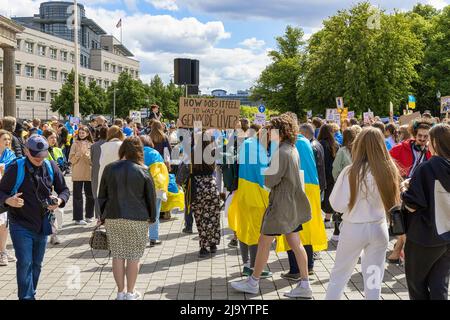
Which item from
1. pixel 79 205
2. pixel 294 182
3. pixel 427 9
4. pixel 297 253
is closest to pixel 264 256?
pixel 297 253

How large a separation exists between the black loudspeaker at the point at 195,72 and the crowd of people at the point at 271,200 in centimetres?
327

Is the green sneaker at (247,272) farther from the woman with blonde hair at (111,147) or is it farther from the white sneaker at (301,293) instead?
the woman with blonde hair at (111,147)

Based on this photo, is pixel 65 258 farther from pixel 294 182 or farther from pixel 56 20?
pixel 56 20

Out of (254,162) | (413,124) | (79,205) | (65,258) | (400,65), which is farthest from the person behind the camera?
(400,65)

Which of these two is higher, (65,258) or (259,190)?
(259,190)

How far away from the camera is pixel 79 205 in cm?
1129

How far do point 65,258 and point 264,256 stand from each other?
350 centimetres

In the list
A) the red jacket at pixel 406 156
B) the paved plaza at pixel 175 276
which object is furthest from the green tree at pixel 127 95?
the red jacket at pixel 406 156

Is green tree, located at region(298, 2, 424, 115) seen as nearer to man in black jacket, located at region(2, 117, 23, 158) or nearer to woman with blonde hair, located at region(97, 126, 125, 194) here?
woman with blonde hair, located at region(97, 126, 125, 194)

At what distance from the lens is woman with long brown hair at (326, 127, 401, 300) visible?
4848 millimetres

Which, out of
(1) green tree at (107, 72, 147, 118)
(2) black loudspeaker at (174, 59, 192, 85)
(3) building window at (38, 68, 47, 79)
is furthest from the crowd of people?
(3) building window at (38, 68, 47, 79)

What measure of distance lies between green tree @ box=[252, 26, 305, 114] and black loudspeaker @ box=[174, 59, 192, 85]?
187ft

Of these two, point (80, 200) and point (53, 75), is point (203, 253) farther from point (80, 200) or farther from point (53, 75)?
point (53, 75)

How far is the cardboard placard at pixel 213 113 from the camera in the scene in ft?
30.2
